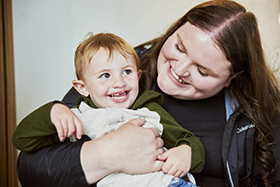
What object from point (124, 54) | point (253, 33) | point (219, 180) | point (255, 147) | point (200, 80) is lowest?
point (219, 180)

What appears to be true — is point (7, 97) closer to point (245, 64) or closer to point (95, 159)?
point (95, 159)

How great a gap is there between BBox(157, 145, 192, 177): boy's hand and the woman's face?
1.09ft

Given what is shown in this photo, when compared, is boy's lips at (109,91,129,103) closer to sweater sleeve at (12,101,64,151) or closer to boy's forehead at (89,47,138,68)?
boy's forehead at (89,47,138,68)

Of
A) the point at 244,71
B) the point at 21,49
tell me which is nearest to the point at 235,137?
the point at 244,71

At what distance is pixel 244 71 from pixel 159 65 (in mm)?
442

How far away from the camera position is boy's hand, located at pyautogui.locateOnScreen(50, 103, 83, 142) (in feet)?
2.94

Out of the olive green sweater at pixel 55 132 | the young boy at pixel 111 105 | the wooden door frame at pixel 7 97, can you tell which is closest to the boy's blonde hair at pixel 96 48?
the young boy at pixel 111 105

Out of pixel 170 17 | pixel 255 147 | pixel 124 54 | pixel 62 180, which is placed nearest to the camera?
pixel 62 180

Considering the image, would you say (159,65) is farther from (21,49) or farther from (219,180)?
(21,49)

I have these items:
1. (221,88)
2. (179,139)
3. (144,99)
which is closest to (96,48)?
(144,99)

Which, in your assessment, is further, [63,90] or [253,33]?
[63,90]

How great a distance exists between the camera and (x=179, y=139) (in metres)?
1.07

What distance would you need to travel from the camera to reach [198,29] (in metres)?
1.17

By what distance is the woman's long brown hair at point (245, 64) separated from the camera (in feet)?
3.84
